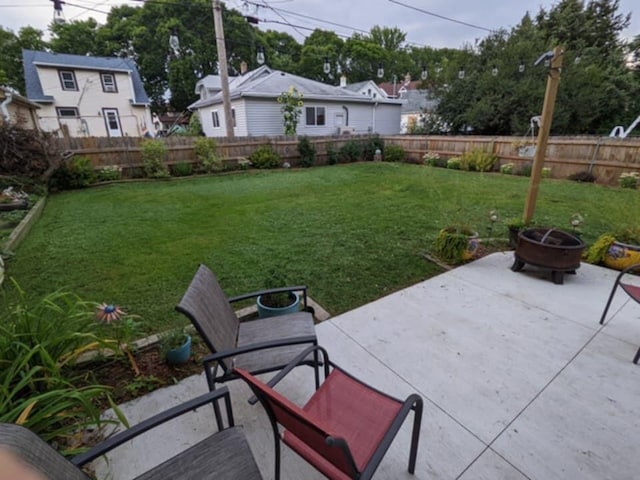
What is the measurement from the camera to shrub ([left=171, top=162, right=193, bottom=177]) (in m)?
10.1

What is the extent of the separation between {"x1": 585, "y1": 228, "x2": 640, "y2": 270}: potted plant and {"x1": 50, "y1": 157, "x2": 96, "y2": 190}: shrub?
36.2 ft

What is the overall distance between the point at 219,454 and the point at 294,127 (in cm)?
1541

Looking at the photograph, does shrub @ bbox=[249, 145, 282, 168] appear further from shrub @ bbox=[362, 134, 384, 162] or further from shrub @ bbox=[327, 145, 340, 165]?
shrub @ bbox=[362, 134, 384, 162]

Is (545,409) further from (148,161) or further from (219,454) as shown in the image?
(148,161)

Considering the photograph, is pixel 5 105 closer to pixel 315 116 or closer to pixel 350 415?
pixel 315 116

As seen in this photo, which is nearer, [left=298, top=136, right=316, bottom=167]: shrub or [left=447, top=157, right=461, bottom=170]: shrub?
[left=447, top=157, right=461, bottom=170]: shrub

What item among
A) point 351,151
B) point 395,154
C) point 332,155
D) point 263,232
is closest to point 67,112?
point 332,155

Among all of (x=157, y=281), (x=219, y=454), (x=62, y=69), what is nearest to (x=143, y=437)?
(x=219, y=454)

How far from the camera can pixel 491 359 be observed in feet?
7.09

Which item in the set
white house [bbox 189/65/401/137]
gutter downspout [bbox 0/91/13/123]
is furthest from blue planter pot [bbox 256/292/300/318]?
white house [bbox 189/65/401/137]

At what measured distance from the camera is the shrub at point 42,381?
1303 millimetres

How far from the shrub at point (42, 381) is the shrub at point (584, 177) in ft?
37.4

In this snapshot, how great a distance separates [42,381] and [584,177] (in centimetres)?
1165

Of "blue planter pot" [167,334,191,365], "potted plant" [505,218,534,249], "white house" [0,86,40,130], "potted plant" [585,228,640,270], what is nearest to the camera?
"blue planter pot" [167,334,191,365]
